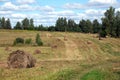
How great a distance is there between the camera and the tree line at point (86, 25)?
98438mm

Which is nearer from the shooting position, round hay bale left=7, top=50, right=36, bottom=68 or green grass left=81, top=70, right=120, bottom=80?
green grass left=81, top=70, right=120, bottom=80

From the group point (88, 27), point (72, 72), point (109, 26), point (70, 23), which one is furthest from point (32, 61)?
point (70, 23)

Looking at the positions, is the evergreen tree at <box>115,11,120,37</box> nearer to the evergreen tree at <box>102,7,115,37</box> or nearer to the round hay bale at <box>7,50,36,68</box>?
the evergreen tree at <box>102,7,115,37</box>

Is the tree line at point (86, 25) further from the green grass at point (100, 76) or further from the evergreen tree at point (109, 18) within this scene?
the green grass at point (100, 76)

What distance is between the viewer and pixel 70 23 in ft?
546

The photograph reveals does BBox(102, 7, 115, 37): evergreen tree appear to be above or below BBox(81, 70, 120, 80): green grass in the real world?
above

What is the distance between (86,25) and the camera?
156375mm

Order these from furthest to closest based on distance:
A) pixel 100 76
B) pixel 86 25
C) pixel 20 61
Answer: pixel 86 25, pixel 20 61, pixel 100 76

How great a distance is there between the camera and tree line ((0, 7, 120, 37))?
9844 cm

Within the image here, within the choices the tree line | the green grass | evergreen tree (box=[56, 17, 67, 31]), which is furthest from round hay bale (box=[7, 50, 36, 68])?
evergreen tree (box=[56, 17, 67, 31])

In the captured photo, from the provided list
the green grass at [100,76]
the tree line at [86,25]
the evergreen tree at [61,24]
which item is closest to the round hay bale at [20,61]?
the green grass at [100,76]

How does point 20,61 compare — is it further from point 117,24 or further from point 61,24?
point 61,24

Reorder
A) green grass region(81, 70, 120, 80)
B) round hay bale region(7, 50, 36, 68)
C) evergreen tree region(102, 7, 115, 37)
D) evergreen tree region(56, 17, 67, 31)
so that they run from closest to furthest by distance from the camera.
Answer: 1. green grass region(81, 70, 120, 80)
2. round hay bale region(7, 50, 36, 68)
3. evergreen tree region(102, 7, 115, 37)
4. evergreen tree region(56, 17, 67, 31)

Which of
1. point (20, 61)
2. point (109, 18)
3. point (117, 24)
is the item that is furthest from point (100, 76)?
point (109, 18)
